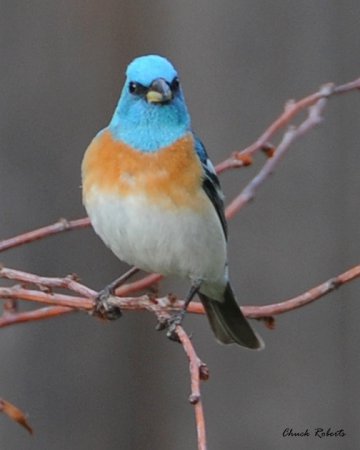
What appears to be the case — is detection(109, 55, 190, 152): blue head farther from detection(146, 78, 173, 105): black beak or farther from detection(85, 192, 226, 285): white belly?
detection(85, 192, 226, 285): white belly

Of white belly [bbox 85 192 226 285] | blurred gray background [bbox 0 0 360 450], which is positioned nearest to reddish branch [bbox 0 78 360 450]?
white belly [bbox 85 192 226 285]

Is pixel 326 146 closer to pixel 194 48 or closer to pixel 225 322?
pixel 194 48

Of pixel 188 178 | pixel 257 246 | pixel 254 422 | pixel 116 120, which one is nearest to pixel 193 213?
pixel 188 178

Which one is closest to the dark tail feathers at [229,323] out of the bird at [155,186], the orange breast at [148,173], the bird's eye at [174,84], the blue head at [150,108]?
the bird at [155,186]

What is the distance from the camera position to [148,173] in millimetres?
2912

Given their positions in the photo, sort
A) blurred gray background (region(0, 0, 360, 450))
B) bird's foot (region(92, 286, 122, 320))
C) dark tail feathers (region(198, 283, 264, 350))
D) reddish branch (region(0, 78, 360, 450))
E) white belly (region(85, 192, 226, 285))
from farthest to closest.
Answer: blurred gray background (region(0, 0, 360, 450))
dark tail feathers (region(198, 283, 264, 350))
white belly (region(85, 192, 226, 285))
bird's foot (region(92, 286, 122, 320))
reddish branch (region(0, 78, 360, 450))

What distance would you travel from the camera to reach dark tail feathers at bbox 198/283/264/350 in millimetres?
3182

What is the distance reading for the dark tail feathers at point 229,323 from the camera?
3182 millimetres

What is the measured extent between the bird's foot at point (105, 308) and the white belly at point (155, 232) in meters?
0.16

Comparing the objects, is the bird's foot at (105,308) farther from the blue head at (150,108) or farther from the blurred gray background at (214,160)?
the blurred gray background at (214,160)

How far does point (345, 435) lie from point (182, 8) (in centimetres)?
158

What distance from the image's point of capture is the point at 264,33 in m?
4.00

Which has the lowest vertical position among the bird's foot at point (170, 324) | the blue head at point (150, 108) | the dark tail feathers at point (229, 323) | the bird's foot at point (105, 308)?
the dark tail feathers at point (229, 323)

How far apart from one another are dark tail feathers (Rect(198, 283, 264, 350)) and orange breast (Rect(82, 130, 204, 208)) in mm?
413
